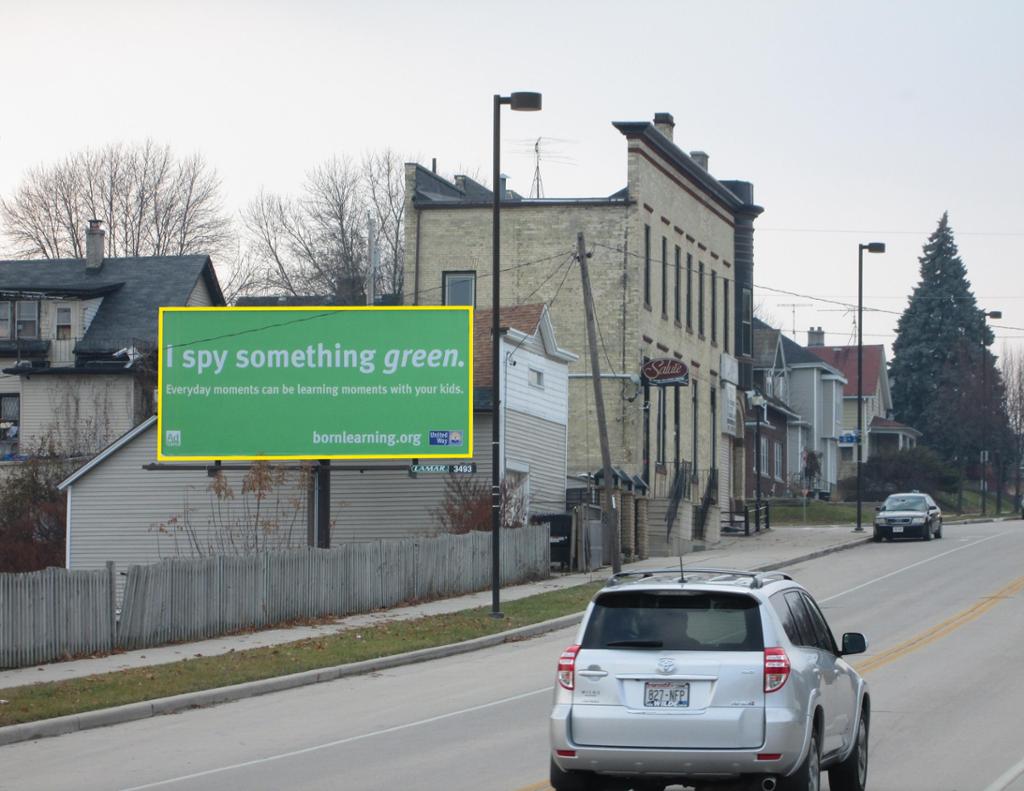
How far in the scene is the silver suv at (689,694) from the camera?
10.2m

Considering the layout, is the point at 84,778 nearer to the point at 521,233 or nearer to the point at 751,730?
the point at 751,730

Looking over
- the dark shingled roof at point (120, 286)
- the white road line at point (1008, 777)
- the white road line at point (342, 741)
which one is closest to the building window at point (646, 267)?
the dark shingled roof at point (120, 286)

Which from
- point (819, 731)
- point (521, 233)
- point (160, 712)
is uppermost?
point (521, 233)

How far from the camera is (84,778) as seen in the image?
13.8 metres

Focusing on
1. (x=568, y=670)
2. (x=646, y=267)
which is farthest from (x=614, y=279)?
(x=568, y=670)

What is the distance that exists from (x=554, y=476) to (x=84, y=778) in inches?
1218

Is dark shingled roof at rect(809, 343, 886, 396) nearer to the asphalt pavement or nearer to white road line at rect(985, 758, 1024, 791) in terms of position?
the asphalt pavement

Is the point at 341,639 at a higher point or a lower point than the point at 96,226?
lower

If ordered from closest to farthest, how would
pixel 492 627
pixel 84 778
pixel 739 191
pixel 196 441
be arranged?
1. pixel 84 778
2. pixel 492 627
3. pixel 196 441
4. pixel 739 191

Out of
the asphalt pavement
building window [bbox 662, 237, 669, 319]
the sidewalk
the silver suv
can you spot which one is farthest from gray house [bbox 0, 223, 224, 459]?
the silver suv

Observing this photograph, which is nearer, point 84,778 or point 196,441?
point 84,778

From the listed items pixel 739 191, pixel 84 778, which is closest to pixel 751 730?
pixel 84 778

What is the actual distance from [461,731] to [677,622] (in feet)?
20.1

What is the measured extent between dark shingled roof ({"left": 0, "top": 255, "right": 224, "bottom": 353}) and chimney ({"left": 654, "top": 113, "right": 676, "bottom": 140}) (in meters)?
18.8
